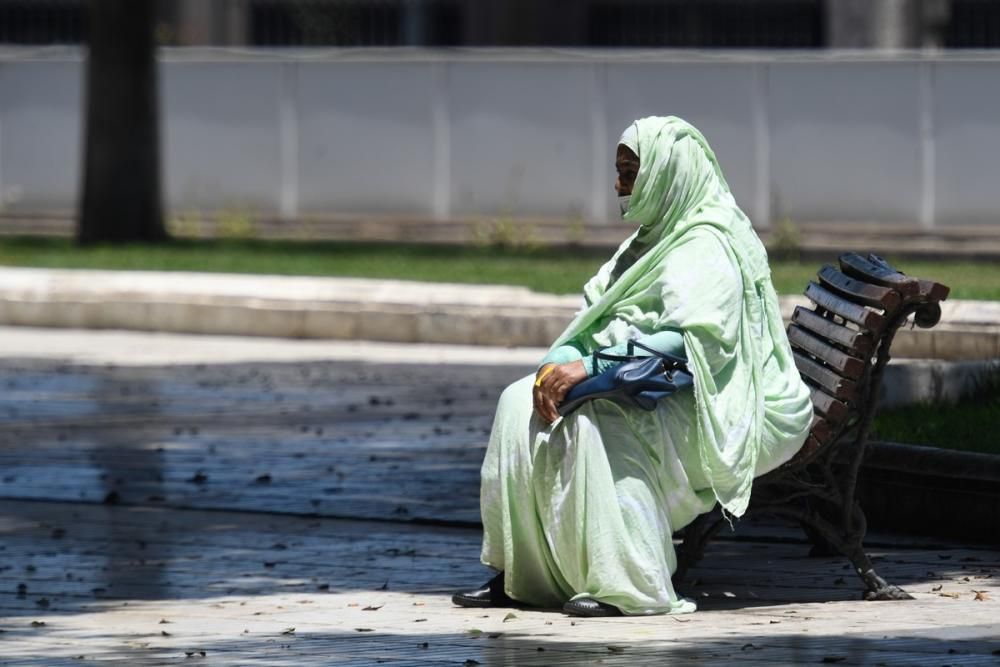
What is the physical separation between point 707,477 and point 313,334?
1057cm

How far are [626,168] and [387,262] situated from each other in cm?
1379

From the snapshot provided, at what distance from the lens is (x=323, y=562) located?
26.3ft

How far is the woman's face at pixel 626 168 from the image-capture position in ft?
22.4

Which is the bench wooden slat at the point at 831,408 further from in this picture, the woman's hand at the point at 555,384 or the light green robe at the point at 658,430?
the woman's hand at the point at 555,384

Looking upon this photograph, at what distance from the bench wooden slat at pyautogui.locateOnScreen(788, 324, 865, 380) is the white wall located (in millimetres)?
14123

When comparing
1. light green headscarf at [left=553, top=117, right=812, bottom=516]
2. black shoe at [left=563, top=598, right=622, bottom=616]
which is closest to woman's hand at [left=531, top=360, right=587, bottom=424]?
light green headscarf at [left=553, top=117, right=812, bottom=516]

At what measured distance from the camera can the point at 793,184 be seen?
71.7 feet

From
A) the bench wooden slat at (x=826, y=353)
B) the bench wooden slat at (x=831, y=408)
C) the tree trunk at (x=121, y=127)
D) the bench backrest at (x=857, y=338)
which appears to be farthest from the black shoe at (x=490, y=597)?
the tree trunk at (x=121, y=127)

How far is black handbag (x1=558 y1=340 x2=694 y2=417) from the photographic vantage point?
6566 millimetres

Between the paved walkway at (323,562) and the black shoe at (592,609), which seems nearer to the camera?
the paved walkway at (323,562)

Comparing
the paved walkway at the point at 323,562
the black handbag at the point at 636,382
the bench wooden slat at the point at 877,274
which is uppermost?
the bench wooden slat at the point at 877,274

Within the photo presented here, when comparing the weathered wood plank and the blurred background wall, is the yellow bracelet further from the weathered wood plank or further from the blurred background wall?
the blurred background wall

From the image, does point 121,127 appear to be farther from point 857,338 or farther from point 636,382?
point 636,382

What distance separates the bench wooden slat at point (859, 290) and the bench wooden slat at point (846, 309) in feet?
0.06
